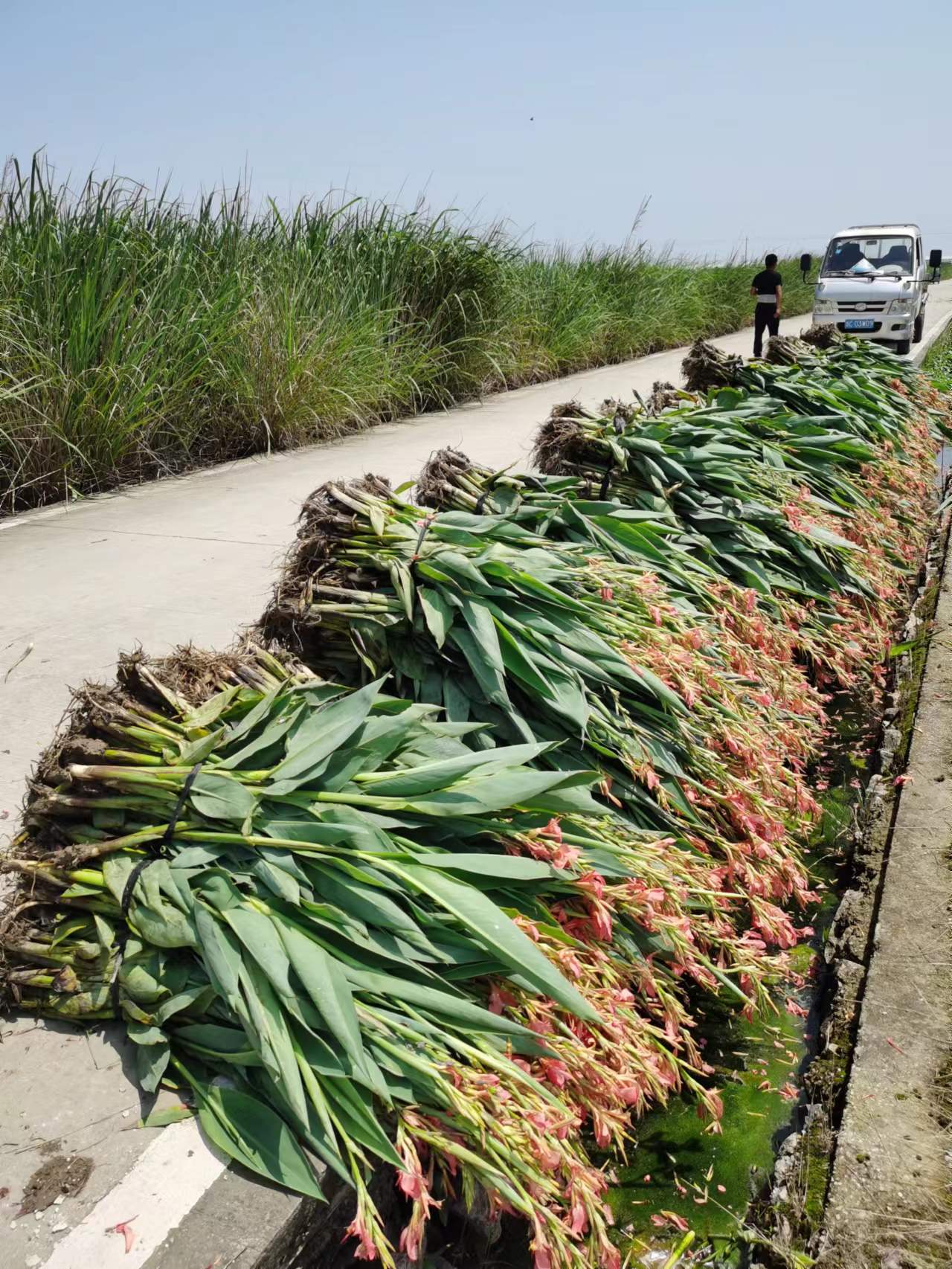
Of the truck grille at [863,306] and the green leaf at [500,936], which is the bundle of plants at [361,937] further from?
the truck grille at [863,306]

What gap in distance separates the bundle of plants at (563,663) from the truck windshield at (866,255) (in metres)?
17.4

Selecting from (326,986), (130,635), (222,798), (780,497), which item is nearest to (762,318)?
(780,497)

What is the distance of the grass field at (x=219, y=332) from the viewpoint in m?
5.84

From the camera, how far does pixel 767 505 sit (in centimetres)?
425

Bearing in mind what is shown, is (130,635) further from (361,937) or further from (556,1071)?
(556,1071)

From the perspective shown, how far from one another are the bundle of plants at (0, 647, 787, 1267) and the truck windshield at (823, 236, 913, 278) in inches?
719

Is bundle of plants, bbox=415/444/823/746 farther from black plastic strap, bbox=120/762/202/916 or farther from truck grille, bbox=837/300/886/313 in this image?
truck grille, bbox=837/300/886/313

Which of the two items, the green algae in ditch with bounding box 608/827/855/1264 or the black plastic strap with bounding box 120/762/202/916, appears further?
the green algae in ditch with bounding box 608/827/855/1264

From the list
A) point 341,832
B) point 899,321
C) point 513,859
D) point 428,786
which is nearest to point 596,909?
point 513,859

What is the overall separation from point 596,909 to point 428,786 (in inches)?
16.3

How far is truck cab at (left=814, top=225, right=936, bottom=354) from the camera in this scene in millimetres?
17078

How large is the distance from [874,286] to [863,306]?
34cm

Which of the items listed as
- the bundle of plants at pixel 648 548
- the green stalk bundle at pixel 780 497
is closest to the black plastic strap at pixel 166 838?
the bundle of plants at pixel 648 548

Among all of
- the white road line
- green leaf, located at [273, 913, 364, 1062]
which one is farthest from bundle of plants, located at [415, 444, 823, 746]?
the white road line
